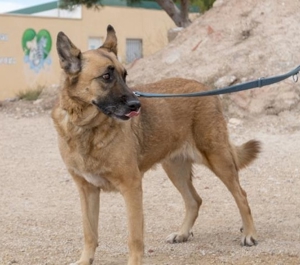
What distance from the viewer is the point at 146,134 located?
6500 millimetres

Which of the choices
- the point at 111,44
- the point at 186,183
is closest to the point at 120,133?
the point at 111,44

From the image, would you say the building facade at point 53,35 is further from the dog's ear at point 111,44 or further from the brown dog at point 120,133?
the dog's ear at point 111,44

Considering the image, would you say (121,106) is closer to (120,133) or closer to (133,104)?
(133,104)

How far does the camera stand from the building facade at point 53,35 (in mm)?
29656

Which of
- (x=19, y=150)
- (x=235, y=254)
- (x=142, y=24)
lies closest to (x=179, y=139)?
(x=235, y=254)

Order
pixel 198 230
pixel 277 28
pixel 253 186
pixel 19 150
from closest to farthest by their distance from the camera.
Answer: pixel 198 230
pixel 253 186
pixel 19 150
pixel 277 28

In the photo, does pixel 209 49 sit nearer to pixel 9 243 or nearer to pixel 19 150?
pixel 19 150

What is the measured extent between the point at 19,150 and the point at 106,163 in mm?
6987

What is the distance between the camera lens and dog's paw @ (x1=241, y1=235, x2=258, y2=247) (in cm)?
697

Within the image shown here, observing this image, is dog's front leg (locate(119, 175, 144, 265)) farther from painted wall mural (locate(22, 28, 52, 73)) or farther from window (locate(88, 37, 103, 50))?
window (locate(88, 37, 103, 50))

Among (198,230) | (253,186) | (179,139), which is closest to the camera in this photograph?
(179,139)

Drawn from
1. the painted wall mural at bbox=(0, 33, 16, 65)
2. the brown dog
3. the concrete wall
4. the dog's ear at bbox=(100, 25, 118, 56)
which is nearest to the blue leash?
the brown dog

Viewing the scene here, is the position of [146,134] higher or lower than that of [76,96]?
lower

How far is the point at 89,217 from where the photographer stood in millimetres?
6320
